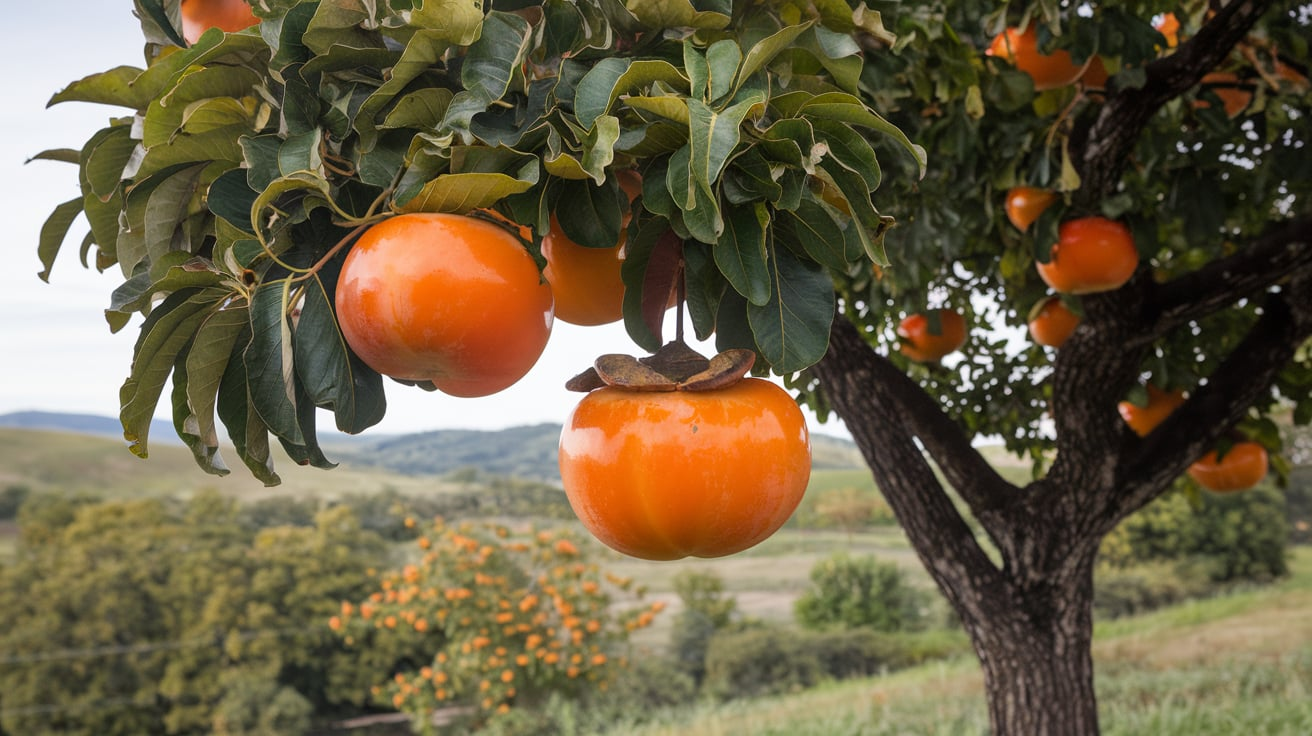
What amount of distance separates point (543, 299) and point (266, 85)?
0.91ft

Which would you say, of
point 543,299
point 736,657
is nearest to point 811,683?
point 736,657

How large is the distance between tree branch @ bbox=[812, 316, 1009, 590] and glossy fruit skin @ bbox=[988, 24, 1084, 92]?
2.90 feet

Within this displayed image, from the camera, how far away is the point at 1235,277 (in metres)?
2.66

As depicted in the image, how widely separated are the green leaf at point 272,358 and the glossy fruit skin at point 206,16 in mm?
408

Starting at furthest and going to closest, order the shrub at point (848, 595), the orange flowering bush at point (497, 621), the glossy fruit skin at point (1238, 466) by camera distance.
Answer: the shrub at point (848, 595) < the orange flowering bush at point (497, 621) < the glossy fruit skin at point (1238, 466)

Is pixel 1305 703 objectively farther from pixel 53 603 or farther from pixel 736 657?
pixel 53 603

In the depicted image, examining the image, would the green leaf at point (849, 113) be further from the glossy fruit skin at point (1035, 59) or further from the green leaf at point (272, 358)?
the glossy fruit skin at point (1035, 59)

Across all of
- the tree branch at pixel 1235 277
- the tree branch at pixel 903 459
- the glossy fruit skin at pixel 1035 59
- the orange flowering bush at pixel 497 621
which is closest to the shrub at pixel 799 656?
the orange flowering bush at pixel 497 621

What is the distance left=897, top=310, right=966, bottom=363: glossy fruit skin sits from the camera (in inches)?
133

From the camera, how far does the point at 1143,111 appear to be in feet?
8.07

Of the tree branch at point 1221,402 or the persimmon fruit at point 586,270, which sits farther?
the tree branch at point 1221,402

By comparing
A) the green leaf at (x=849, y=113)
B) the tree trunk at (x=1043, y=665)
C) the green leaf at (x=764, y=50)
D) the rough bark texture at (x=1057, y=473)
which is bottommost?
the tree trunk at (x=1043, y=665)

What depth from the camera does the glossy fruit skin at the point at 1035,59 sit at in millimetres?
2293

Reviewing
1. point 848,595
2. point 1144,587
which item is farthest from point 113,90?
point 1144,587
